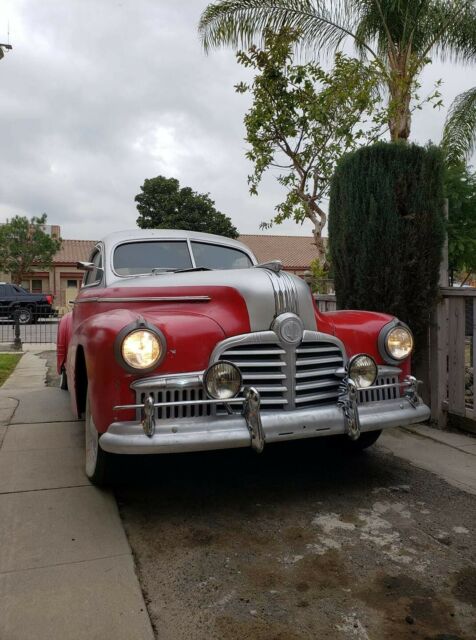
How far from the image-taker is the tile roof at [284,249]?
35.4 meters

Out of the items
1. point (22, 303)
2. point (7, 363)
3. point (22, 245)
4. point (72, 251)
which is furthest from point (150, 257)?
point (72, 251)

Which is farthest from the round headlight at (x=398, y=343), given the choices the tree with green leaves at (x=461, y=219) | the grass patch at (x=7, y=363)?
the grass patch at (x=7, y=363)

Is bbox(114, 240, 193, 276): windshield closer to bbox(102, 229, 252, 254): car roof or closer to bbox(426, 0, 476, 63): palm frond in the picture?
bbox(102, 229, 252, 254): car roof

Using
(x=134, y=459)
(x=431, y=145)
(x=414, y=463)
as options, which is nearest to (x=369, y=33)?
(x=431, y=145)

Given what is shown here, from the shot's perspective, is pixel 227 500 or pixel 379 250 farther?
pixel 379 250

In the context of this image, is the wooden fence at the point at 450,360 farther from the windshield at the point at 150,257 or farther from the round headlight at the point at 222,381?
the round headlight at the point at 222,381

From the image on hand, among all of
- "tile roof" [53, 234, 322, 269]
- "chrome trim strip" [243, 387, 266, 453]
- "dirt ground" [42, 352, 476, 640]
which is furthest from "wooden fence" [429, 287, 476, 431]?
"tile roof" [53, 234, 322, 269]

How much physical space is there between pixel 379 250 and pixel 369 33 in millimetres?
5694

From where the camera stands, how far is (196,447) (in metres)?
2.57

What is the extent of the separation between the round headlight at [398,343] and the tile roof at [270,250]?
99.8 ft

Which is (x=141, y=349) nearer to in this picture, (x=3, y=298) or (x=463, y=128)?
(x=463, y=128)

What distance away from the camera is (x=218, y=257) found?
4.40m

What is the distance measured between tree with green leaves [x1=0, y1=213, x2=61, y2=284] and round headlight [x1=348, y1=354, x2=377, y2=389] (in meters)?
30.4

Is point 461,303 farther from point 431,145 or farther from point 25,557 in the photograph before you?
point 25,557
